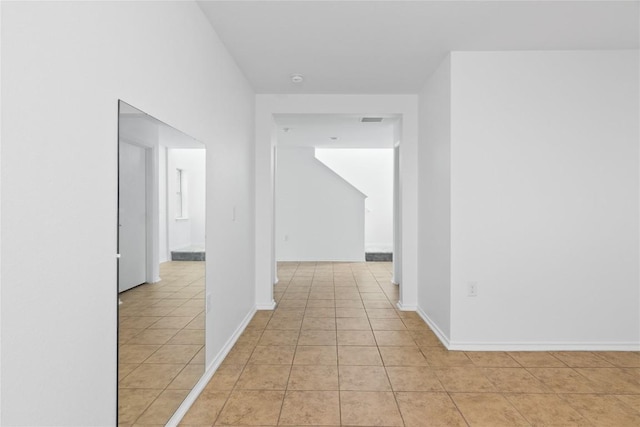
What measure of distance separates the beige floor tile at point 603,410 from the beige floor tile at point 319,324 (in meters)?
1.94

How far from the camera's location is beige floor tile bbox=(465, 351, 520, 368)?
2.77 m

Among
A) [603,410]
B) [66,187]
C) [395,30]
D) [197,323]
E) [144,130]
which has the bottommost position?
[603,410]

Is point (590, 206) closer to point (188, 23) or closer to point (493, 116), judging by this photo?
point (493, 116)

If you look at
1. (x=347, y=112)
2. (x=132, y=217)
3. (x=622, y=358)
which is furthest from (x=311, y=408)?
(x=347, y=112)

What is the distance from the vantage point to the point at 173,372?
2012 mm

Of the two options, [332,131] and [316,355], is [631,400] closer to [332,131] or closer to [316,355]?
[316,355]

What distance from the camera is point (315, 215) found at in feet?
25.9

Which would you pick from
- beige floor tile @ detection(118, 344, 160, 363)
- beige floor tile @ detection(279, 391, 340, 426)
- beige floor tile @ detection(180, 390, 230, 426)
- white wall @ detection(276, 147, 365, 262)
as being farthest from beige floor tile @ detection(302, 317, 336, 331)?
white wall @ detection(276, 147, 365, 262)

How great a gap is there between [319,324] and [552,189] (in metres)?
2.39

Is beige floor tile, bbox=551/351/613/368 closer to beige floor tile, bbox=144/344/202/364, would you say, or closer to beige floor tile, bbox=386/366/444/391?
beige floor tile, bbox=386/366/444/391

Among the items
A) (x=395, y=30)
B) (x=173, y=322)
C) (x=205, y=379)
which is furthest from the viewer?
(x=395, y=30)

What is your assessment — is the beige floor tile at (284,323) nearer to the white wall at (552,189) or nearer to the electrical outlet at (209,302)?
the electrical outlet at (209,302)

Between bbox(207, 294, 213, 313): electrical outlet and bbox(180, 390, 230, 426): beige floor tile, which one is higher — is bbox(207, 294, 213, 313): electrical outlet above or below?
above

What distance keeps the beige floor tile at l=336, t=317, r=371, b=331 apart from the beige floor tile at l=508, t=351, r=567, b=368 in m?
1.27
